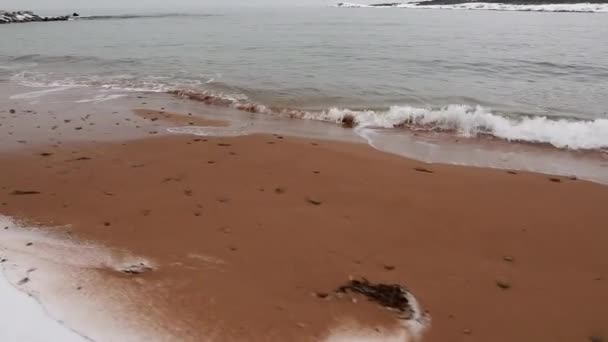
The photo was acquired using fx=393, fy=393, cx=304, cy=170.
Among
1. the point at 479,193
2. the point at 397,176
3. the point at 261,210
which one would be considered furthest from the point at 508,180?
the point at 261,210

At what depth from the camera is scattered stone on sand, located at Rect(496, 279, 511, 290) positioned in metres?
3.29

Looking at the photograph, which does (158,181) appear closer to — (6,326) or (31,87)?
(6,326)

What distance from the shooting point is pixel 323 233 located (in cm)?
404

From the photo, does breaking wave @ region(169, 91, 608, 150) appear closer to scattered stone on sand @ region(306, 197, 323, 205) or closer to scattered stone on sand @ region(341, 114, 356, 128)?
scattered stone on sand @ region(341, 114, 356, 128)

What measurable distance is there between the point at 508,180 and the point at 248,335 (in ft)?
14.7

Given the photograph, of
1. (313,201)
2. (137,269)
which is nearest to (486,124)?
(313,201)

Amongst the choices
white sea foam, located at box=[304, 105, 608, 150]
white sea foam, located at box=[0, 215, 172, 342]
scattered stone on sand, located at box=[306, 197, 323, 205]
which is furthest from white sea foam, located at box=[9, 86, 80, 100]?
scattered stone on sand, located at box=[306, 197, 323, 205]

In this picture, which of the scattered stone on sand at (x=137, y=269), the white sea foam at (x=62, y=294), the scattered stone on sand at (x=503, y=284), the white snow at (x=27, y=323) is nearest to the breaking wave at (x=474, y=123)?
the scattered stone on sand at (x=503, y=284)

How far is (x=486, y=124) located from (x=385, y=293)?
6284 millimetres

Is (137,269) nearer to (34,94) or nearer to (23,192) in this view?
(23,192)

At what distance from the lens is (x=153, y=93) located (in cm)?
1193

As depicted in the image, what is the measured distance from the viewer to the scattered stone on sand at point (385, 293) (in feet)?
9.88

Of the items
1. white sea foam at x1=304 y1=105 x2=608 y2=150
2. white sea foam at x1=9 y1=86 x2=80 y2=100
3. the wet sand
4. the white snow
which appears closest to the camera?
the white snow

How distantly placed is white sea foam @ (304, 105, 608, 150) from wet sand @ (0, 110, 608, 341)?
2291mm
